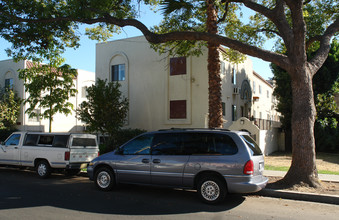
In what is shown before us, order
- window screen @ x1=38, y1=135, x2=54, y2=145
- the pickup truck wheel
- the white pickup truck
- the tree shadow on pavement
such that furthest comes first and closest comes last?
window screen @ x1=38, y1=135, x2=54, y2=145, the pickup truck wheel, the white pickup truck, the tree shadow on pavement

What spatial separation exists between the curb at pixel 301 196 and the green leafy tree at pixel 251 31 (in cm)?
75

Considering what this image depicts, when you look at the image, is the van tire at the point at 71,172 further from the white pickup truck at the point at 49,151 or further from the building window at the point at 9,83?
the building window at the point at 9,83

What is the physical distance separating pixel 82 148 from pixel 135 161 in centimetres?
365

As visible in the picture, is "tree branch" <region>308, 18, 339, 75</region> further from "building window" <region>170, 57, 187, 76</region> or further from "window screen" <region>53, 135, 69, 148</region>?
"building window" <region>170, 57, 187, 76</region>

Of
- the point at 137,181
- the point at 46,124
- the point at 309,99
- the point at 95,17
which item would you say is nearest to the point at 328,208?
the point at 309,99

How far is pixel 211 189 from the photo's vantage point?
23.2 ft

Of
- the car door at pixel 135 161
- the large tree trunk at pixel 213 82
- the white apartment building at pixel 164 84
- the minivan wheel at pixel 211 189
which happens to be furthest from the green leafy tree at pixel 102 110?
the minivan wheel at pixel 211 189

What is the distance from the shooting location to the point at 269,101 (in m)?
34.5

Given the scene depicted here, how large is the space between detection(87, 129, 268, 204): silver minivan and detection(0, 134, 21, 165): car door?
4822 millimetres

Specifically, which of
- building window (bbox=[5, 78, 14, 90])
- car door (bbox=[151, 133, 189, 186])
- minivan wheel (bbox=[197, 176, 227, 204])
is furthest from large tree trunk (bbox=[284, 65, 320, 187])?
building window (bbox=[5, 78, 14, 90])

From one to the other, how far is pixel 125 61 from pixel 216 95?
10.6 metres

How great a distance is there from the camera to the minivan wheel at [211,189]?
22.8 ft

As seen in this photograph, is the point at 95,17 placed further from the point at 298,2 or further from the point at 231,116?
the point at 231,116

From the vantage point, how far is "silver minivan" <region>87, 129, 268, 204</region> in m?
6.91
